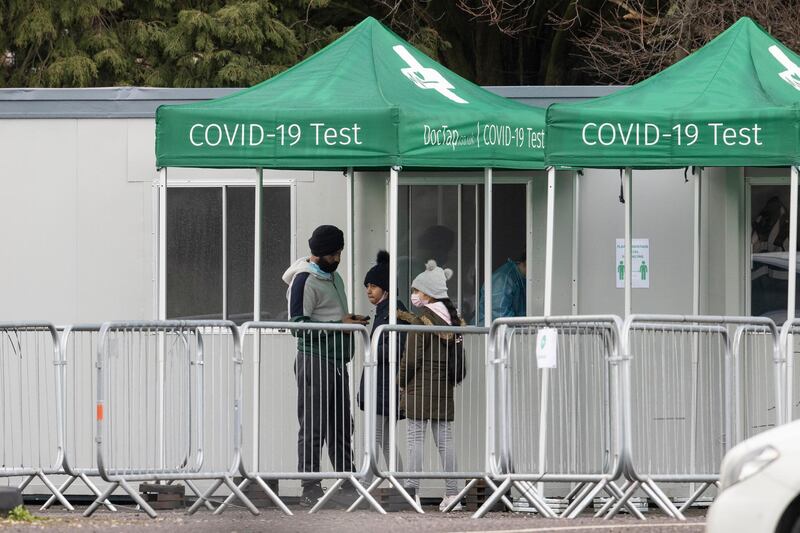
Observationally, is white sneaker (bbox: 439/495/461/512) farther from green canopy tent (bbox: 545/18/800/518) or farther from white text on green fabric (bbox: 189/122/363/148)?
white text on green fabric (bbox: 189/122/363/148)

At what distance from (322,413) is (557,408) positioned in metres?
1.70

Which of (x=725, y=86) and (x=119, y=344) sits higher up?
(x=725, y=86)

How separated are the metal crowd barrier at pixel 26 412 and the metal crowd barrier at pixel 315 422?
4.47 ft

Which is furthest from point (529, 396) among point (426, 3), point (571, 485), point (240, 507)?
point (426, 3)

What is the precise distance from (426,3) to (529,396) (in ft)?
59.6

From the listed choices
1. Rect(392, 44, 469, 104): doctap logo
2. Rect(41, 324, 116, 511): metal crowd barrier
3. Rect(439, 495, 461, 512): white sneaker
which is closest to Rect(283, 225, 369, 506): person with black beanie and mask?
Rect(439, 495, 461, 512): white sneaker

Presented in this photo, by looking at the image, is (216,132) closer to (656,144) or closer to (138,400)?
(138,400)

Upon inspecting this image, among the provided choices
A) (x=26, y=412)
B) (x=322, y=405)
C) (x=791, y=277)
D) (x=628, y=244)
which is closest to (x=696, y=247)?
(x=628, y=244)

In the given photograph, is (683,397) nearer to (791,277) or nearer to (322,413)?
(791,277)

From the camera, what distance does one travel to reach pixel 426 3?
2836 cm

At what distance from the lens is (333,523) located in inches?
406

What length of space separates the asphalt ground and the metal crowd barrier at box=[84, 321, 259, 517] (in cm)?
18

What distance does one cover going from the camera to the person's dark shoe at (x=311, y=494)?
11.7 metres

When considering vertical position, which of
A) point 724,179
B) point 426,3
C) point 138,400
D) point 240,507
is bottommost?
point 240,507
